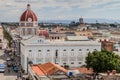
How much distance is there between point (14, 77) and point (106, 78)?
23470 millimetres

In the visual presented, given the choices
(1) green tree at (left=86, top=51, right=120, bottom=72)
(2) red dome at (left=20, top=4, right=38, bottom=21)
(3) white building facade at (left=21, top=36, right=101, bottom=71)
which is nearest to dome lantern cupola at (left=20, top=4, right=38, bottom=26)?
(2) red dome at (left=20, top=4, right=38, bottom=21)

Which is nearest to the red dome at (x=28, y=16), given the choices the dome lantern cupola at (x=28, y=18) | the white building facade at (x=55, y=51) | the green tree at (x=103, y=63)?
the dome lantern cupola at (x=28, y=18)

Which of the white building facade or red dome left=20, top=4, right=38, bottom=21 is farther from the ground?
red dome left=20, top=4, right=38, bottom=21

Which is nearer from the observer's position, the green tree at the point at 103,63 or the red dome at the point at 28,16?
the green tree at the point at 103,63

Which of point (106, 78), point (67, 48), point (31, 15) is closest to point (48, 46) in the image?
point (67, 48)

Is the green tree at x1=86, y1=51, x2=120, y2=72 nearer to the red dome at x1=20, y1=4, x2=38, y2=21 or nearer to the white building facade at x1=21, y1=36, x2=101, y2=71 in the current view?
the white building facade at x1=21, y1=36, x2=101, y2=71

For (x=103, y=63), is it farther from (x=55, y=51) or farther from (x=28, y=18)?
(x=28, y=18)

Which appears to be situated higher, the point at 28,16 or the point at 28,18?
the point at 28,16

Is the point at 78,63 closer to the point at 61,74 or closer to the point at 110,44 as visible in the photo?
the point at 110,44

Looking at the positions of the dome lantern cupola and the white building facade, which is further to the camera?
the dome lantern cupola

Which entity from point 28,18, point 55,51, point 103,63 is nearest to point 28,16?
point 28,18

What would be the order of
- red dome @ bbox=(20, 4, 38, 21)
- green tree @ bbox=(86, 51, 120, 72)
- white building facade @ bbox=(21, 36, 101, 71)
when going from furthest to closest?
red dome @ bbox=(20, 4, 38, 21)
white building facade @ bbox=(21, 36, 101, 71)
green tree @ bbox=(86, 51, 120, 72)

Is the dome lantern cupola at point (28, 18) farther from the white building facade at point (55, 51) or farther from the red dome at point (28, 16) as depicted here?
the white building facade at point (55, 51)

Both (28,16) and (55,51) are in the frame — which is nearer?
(55,51)
